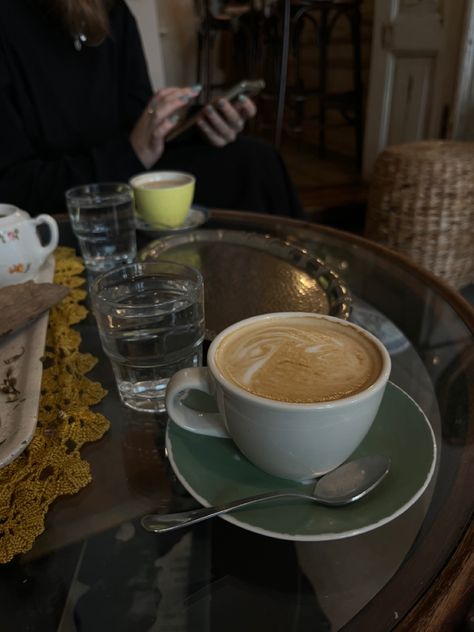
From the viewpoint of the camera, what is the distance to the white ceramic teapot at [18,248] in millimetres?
571

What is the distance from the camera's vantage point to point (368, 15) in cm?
287

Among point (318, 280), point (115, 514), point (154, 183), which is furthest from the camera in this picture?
point (154, 183)

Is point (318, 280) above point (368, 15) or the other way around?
the other way around

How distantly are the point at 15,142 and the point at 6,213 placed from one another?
0.51 metres

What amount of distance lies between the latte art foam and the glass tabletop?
8 centimetres

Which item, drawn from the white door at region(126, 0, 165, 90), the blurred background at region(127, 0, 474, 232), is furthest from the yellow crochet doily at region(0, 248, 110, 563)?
the white door at region(126, 0, 165, 90)

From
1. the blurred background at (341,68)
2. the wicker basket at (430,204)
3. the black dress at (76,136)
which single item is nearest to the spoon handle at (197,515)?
the black dress at (76,136)

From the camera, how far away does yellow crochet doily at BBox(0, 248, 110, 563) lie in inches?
13.0

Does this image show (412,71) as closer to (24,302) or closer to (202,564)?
(24,302)

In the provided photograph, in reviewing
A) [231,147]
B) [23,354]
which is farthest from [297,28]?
[23,354]

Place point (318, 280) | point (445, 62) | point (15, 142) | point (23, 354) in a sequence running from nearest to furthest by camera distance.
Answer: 1. point (23, 354)
2. point (318, 280)
3. point (15, 142)
4. point (445, 62)

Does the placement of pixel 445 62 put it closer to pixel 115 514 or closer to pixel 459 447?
pixel 459 447

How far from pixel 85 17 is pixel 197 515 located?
1.13 m

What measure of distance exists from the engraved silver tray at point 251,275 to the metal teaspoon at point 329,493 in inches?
7.7
